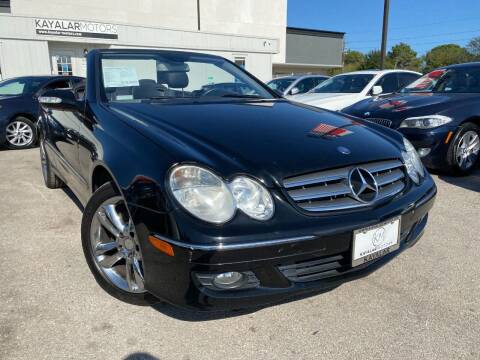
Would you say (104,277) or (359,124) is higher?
(359,124)

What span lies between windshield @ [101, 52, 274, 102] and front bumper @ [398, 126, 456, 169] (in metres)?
Answer: 2.11

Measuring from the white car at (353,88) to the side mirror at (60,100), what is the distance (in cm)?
472

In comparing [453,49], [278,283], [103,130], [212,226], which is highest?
[453,49]

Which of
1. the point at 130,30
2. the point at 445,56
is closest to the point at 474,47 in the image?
the point at 445,56

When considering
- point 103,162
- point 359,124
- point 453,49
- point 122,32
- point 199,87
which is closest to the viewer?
point 103,162

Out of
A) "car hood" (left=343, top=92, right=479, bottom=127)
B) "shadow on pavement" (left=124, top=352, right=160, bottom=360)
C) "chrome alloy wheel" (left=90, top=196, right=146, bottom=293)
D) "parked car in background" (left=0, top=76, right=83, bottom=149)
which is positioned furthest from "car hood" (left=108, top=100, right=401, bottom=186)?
"parked car in background" (left=0, top=76, right=83, bottom=149)

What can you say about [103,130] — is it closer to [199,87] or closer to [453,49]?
[199,87]

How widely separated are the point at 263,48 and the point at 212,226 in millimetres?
22406

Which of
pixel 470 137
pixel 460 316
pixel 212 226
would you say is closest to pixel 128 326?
pixel 212 226

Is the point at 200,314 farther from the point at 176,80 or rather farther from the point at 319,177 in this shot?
the point at 176,80

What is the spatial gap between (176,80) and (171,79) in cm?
4

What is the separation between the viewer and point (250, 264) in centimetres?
161

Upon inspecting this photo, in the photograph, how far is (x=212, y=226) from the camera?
1588 mm

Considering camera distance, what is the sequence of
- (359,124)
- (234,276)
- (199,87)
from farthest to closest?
1. (199,87)
2. (359,124)
3. (234,276)
